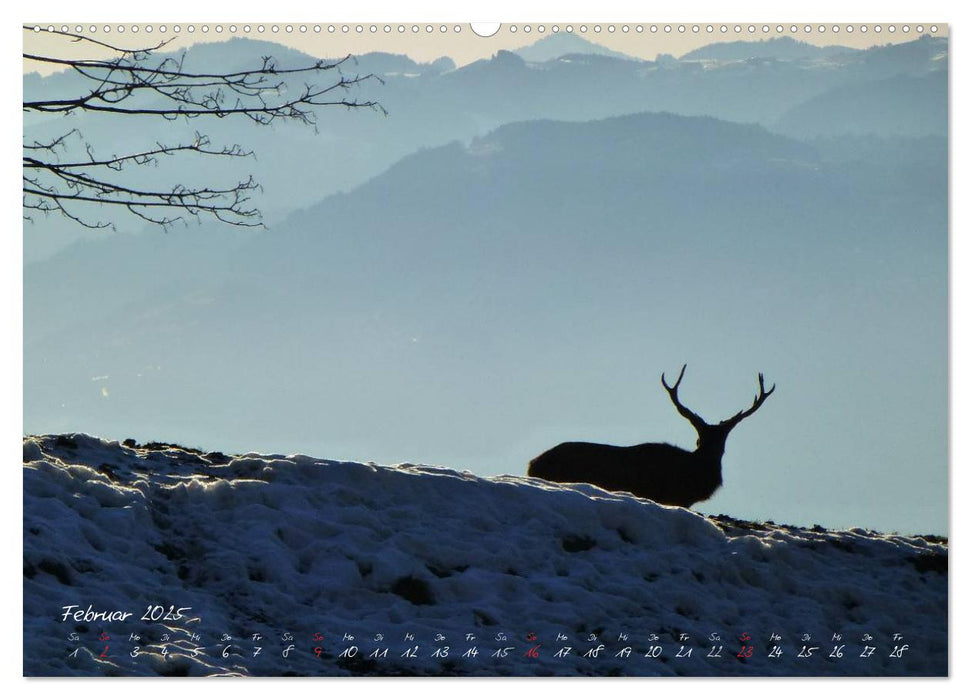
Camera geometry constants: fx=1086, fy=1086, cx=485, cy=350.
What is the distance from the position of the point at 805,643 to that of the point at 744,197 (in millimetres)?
4560

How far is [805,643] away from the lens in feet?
25.1

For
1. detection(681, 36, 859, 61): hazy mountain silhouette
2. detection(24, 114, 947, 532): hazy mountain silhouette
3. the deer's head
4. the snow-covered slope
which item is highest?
detection(681, 36, 859, 61): hazy mountain silhouette

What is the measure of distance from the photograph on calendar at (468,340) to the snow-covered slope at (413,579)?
0.03 meters

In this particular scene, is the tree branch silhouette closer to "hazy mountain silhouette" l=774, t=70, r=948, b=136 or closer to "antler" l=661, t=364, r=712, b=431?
"hazy mountain silhouette" l=774, t=70, r=948, b=136

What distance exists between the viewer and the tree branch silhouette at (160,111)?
8.14 m

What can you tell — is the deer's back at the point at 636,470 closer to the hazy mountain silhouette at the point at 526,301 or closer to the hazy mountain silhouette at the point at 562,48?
the hazy mountain silhouette at the point at 526,301

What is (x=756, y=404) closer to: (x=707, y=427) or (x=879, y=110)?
(x=707, y=427)

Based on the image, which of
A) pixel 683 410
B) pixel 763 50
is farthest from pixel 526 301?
pixel 763 50

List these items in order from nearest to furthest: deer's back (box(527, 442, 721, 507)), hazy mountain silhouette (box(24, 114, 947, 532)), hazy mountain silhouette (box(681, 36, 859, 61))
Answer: hazy mountain silhouette (box(681, 36, 859, 61)), hazy mountain silhouette (box(24, 114, 947, 532)), deer's back (box(527, 442, 721, 507))

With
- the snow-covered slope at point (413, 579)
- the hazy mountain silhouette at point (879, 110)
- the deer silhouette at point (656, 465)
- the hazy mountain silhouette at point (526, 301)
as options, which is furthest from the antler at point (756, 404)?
the hazy mountain silhouette at point (879, 110)

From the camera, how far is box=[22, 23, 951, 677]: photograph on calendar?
7.64 meters

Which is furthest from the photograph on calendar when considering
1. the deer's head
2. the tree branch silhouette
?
the deer's head

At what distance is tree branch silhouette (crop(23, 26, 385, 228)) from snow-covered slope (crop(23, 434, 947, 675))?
210 centimetres

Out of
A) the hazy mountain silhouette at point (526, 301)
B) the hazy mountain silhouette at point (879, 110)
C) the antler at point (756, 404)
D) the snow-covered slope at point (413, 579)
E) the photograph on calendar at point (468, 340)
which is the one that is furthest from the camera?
the antler at point (756, 404)
